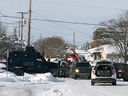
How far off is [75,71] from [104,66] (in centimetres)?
896

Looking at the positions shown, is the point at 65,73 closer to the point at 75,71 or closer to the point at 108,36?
the point at 75,71

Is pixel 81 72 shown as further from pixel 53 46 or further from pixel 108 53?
pixel 53 46

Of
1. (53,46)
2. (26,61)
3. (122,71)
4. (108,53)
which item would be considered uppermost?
(53,46)

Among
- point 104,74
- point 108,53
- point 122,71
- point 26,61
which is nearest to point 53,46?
point 108,53

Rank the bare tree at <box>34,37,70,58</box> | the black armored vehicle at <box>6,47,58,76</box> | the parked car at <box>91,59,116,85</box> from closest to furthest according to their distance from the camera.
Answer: the parked car at <box>91,59,116,85</box>, the black armored vehicle at <box>6,47,58,76</box>, the bare tree at <box>34,37,70,58</box>

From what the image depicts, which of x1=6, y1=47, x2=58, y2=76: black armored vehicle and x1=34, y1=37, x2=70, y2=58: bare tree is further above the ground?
x1=34, y1=37, x2=70, y2=58: bare tree

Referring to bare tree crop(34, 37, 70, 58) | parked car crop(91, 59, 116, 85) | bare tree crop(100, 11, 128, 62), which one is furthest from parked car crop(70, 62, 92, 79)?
bare tree crop(34, 37, 70, 58)

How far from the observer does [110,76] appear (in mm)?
24031

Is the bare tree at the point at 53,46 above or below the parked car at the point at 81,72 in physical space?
above

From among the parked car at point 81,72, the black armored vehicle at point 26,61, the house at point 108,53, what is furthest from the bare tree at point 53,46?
the parked car at point 81,72

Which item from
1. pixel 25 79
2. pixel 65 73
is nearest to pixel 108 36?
pixel 65 73

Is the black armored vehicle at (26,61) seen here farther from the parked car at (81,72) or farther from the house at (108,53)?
the house at (108,53)

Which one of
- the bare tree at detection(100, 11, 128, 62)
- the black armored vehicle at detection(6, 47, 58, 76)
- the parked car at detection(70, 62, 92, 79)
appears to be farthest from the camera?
the bare tree at detection(100, 11, 128, 62)

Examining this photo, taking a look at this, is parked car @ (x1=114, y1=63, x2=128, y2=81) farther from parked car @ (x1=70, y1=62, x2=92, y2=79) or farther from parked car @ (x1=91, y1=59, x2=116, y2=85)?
parked car @ (x1=91, y1=59, x2=116, y2=85)
